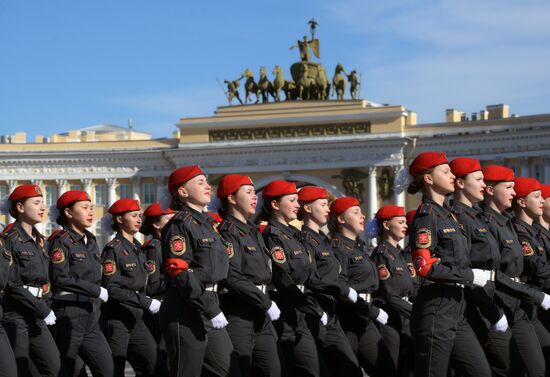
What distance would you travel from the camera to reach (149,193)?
192ft

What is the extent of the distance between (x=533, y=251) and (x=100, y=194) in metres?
49.8

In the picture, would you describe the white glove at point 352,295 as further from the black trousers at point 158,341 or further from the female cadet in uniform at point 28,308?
the female cadet in uniform at point 28,308

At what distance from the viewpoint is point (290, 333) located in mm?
9867

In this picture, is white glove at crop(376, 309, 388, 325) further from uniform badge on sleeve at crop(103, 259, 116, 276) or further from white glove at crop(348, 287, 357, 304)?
uniform badge on sleeve at crop(103, 259, 116, 276)

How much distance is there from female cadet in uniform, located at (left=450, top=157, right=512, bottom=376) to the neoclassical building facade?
→ 41.6 meters

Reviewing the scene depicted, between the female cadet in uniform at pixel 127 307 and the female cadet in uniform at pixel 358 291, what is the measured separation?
66.7 inches

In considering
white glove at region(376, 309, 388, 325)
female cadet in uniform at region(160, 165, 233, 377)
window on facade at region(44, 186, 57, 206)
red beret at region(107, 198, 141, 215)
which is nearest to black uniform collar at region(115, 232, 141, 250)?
red beret at region(107, 198, 141, 215)

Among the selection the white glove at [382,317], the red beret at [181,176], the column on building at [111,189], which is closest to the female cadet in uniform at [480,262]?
the white glove at [382,317]

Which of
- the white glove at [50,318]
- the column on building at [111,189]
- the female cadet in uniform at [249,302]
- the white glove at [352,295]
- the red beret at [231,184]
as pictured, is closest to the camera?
the female cadet in uniform at [249,302]

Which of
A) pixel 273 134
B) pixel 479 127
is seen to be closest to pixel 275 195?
pixel 479 127

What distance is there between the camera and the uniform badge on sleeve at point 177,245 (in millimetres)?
8328

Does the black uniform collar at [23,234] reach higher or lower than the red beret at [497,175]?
lower

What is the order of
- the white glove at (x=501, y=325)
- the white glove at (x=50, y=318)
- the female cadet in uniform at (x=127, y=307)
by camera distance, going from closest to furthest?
the white glove at (x=501, y=325), the white glove at (x=50, y=318), the female cadet in uniform at (x=127, y=307)

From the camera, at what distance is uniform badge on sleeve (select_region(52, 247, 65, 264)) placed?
10398 mm
